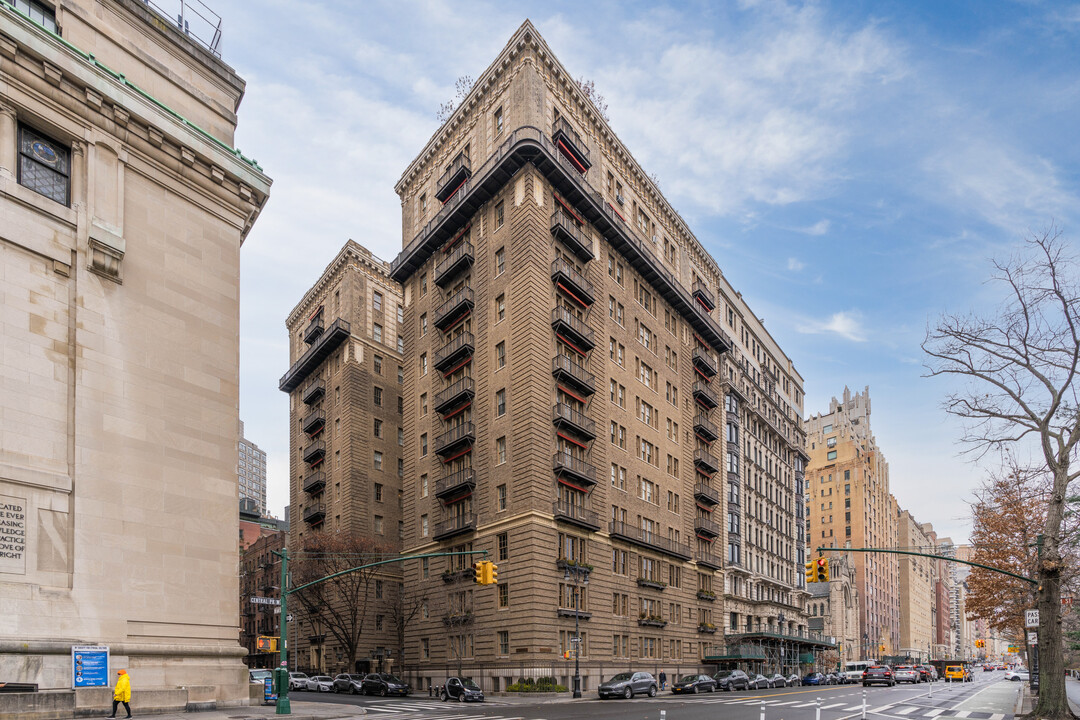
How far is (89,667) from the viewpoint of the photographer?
2206cm

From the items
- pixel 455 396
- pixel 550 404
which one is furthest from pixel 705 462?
pixel 455 396

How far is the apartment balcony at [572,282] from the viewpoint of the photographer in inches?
2148

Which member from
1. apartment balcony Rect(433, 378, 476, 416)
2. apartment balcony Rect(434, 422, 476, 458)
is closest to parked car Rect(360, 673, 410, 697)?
apartment balcony Rect(434, 422, 476, 458)

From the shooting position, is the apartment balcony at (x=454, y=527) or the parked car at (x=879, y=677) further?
the parked car at (x=879, y=677)

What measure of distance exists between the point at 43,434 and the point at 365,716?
14.8m

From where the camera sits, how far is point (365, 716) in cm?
2880

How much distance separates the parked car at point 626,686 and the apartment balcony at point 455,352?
962 inches

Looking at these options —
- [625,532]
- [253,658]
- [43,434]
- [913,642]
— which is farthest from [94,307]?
[913,642]

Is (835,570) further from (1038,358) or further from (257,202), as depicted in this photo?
(257,202)

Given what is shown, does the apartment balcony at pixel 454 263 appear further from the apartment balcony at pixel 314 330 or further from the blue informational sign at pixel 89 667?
the blue informational sign at pixel 89 667

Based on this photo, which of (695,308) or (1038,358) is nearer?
(1038,358)

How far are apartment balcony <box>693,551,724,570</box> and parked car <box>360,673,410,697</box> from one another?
29757 millimetres

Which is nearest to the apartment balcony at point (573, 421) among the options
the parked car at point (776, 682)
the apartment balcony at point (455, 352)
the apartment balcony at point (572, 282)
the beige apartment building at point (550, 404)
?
the beige apartment building at point (550, 404)

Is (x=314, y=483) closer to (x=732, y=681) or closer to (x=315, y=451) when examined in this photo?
(x=315, y=451)
